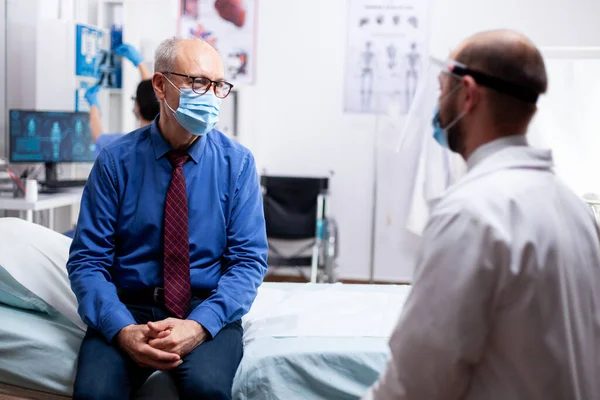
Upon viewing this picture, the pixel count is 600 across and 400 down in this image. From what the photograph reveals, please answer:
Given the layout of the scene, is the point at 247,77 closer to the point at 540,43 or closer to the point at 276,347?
the point at 540,43

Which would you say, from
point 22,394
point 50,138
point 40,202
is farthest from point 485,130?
point 50,138

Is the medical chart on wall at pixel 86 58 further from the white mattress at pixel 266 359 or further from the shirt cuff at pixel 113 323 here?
the shirt cuff at pixel 113 323

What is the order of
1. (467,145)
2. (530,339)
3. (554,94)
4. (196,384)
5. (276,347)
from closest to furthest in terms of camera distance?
(530,339), (467,145), (196,384), (276,347), (554,94)

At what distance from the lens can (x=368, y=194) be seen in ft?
16.6

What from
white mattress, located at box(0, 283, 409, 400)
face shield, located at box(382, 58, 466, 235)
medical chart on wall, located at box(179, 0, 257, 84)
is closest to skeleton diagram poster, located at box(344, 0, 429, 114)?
face shield, located at box(382, 58, 466, 235)

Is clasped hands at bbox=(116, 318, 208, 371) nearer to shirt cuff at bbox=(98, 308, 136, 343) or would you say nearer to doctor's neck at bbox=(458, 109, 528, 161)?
shirt cuff at bbox=(98, 308, 136, 343)

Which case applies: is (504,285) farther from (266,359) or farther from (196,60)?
(196,60)

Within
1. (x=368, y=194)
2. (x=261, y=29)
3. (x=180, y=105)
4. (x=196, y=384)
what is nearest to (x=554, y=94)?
(x=368, y=194)

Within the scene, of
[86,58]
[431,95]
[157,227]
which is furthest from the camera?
[86,58]

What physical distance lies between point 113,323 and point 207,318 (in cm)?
23

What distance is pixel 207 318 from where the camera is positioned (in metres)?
1.81

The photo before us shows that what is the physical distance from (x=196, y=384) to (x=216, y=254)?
42cm

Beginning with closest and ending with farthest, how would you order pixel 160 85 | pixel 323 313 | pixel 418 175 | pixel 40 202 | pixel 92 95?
pixel 160 85 < pixel 323 313 < pixel 40 202 < pixel 92 95 < pixel 418 175

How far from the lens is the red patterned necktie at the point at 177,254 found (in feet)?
6.20
